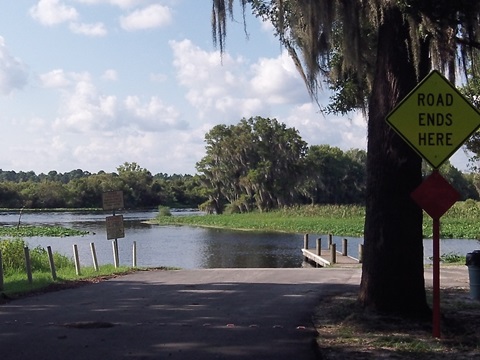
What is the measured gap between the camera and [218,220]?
70062 millimetres

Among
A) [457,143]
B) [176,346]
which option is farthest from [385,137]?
[176,346]

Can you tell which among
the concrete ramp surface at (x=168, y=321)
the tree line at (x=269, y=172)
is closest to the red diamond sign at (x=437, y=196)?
the concrete ramp surface at (x=168, y=321)

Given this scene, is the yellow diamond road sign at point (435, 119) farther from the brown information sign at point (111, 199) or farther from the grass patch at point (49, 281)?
the brown information sign at point (111, 199)

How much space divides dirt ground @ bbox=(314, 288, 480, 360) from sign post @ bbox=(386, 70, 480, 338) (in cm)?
42

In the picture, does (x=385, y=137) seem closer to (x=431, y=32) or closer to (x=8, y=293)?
(x=431, y=32)

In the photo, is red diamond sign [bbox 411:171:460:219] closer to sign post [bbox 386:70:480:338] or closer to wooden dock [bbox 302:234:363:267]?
sign post [bbox 386:70:480:338]

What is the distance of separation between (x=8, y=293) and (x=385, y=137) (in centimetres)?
849

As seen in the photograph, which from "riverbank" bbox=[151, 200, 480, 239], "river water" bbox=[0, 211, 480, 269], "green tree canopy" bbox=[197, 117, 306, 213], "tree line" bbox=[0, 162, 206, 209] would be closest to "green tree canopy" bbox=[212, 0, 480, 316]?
"river water" bbox=[0, 211, 480, 269]

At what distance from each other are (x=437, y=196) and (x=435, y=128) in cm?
79

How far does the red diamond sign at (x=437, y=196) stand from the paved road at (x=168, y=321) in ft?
6.84

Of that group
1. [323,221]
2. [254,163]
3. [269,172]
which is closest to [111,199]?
[323,221]

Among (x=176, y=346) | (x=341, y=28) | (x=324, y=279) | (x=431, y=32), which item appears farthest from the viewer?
(x=324, y=279)

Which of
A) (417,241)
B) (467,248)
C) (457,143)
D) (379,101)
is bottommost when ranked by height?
(467,248)

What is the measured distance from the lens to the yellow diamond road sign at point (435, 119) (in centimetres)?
800
